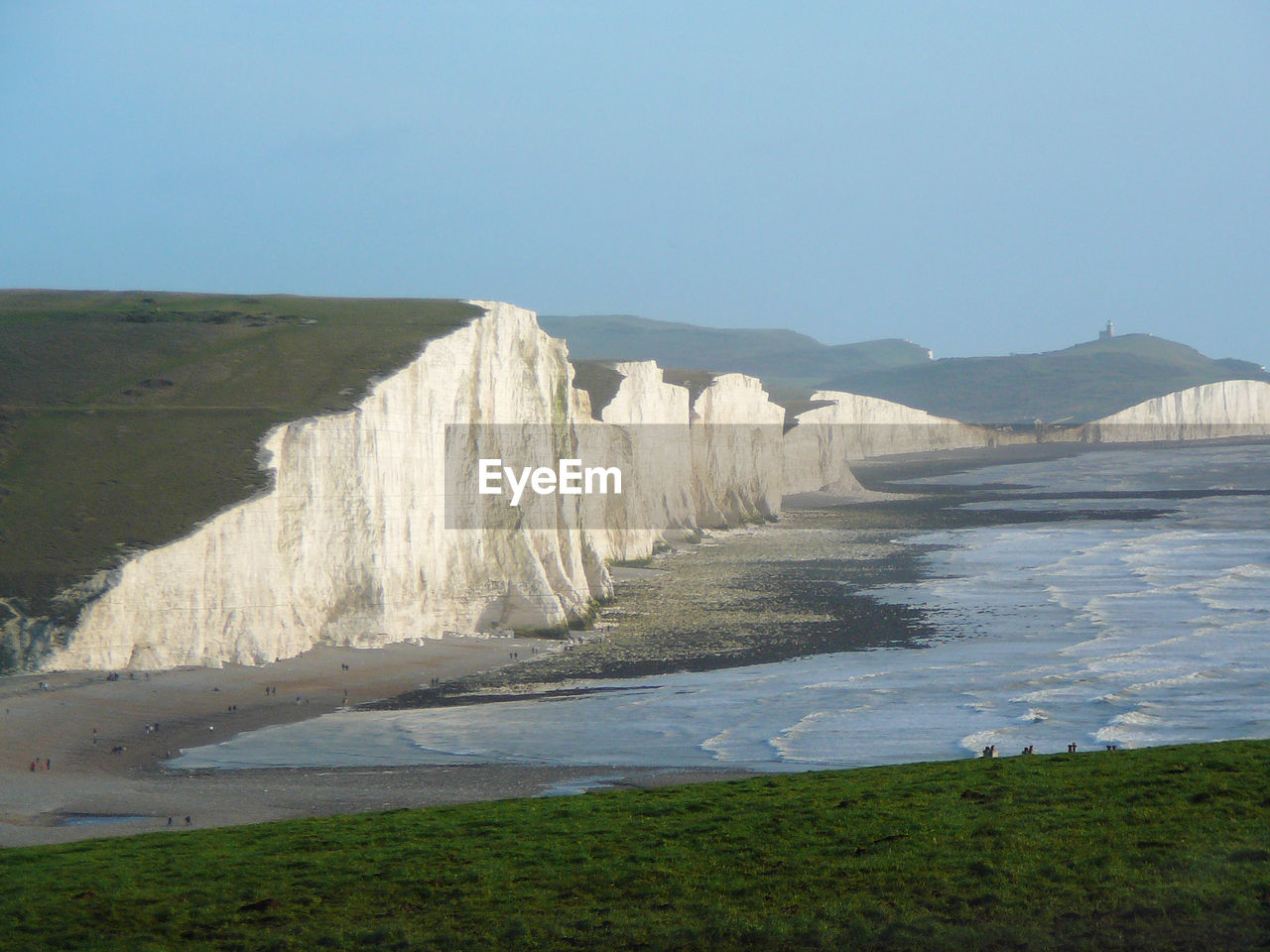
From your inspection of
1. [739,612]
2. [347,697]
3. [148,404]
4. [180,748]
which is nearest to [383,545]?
[347,697]

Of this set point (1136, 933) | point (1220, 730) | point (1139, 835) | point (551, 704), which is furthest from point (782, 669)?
point (1136, 933)

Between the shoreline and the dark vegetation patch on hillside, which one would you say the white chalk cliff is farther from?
the dark vegetation patch on hillside

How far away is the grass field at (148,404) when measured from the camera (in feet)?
111

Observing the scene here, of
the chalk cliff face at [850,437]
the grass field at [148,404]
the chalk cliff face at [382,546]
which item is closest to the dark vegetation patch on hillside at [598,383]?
the chalk cliff face at [382,546]

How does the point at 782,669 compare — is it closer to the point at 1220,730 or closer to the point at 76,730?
the point at 1220,730

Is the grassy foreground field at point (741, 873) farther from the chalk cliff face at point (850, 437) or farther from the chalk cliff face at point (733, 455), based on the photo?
the chalk cliff face at point (850, 437)

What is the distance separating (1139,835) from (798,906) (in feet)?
14.2

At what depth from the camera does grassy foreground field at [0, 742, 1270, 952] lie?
40.9ft

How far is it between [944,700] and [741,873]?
18368 millimetres

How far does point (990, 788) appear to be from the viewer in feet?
56.5

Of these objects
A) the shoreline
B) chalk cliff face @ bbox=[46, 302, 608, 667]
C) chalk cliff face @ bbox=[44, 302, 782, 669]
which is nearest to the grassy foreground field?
the shoreline

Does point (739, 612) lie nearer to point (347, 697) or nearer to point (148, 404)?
point (347, 697)

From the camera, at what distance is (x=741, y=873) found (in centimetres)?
1445

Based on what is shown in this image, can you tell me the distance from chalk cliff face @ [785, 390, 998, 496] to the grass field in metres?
69.1
